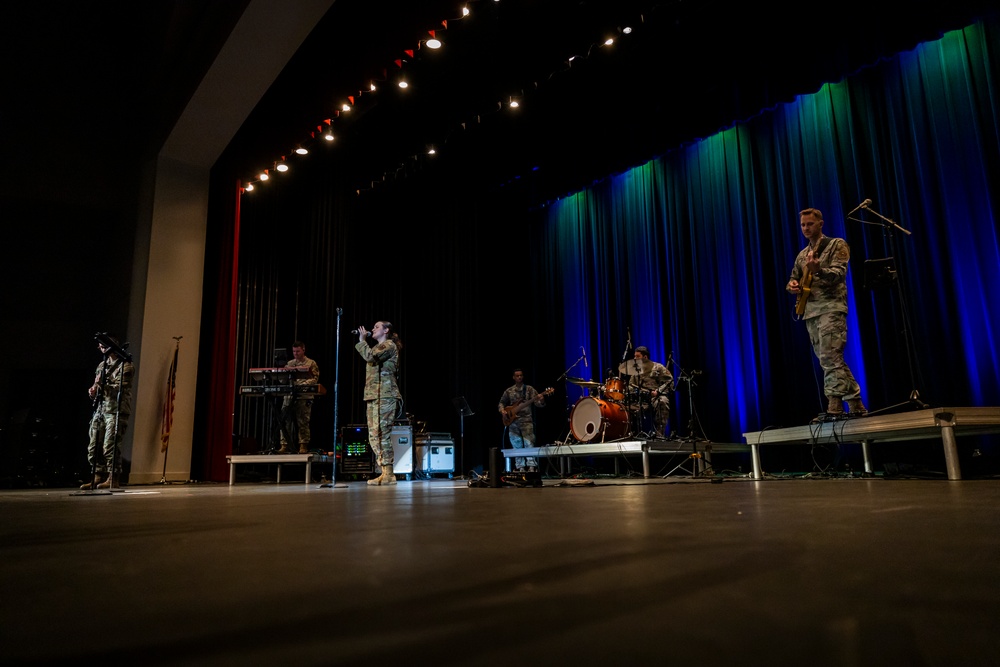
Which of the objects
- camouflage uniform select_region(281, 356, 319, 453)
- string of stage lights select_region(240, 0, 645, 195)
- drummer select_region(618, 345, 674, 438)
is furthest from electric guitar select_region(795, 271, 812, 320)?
camouflage uniform select_region(281, 356, 319, 453)

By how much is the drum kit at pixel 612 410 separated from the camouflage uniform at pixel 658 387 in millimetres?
73

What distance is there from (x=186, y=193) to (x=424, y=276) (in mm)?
3734

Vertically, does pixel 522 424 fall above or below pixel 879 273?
below

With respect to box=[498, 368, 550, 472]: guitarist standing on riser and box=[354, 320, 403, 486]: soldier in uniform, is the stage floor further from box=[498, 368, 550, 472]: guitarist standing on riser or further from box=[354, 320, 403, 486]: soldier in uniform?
box=[498, 368, 550, 472]: guitarist standing on riser

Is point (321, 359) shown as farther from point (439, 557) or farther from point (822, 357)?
point (439, 557)

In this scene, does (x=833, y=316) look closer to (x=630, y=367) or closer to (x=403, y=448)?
(x=630, y=367)

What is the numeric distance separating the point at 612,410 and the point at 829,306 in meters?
2.65

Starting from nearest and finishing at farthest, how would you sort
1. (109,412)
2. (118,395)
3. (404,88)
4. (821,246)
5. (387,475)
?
(821,246)
(118,395)
(109,412)
(387,475)
(404,88)

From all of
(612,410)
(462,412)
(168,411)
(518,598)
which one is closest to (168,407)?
(168,411)

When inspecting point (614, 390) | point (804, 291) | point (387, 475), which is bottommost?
point (387, 475)

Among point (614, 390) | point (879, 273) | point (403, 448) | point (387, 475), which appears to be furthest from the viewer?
point (403, 448)

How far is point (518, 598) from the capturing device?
0.53m

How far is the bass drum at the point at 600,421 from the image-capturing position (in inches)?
273

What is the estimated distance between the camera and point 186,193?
334 inches
